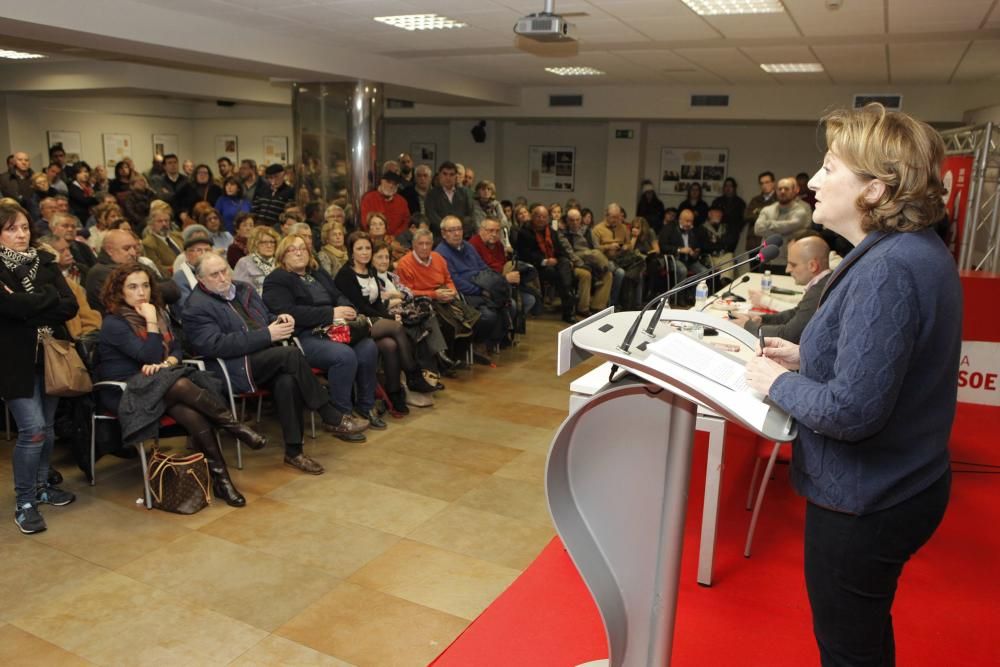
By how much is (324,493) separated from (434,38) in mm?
5050

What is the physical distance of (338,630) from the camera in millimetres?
2570

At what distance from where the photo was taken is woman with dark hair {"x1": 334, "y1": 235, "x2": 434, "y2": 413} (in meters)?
4.81

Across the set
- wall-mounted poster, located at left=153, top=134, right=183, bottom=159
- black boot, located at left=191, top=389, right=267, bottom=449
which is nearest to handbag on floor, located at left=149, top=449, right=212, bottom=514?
black boot, located at left=191, top=389, right=267, bottom=449

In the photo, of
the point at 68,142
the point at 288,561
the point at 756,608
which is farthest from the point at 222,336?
the point at 68,142

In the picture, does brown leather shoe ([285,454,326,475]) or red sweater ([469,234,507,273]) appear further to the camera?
red sweater ([469,234,507,273])

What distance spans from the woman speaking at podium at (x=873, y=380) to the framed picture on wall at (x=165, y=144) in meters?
15.5

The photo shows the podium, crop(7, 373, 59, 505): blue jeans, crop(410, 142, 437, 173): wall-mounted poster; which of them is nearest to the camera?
the podium

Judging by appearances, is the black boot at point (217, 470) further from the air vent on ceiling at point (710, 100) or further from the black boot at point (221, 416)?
the air vent on ceiling at point (710, 100)

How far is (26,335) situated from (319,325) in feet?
5.22

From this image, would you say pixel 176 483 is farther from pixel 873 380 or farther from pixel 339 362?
pixel 873 380

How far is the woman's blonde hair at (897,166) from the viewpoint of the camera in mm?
1265

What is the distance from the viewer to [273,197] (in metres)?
8.38

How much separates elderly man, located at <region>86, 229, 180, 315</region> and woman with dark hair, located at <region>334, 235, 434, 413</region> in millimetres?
1100

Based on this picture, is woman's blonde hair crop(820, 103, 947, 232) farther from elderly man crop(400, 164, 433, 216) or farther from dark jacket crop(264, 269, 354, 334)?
elderly man crop(400, 164, 433, 216)
